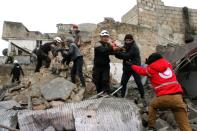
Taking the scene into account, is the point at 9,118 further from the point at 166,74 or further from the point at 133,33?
the point at 133,33

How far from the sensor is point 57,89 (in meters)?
8.60

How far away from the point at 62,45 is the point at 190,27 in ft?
31.0

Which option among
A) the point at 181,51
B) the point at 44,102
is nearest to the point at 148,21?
the point at 181,51

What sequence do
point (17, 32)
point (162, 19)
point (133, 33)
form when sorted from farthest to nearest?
point (17, 32)
point (162, 19)
point (133, 33)

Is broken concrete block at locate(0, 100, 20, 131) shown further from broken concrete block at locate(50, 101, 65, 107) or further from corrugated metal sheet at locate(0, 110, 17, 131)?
broken concrete block at locate(50, 101, 65, 107)

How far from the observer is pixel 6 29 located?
3070cm

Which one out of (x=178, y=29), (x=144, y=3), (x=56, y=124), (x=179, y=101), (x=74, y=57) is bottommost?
(x=56, y=124)

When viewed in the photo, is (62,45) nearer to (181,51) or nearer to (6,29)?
(181,51)

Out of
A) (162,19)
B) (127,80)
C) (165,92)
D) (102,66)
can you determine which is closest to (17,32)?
(162,19)

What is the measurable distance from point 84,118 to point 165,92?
5.02ft

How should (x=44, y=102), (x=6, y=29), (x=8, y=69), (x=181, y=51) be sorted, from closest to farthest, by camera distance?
(x=44, y=102)
(x=181, y=51)
(x=8, y=69)
(x=6, y=29)

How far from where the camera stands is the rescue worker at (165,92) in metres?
6.28

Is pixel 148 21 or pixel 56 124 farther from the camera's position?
pixel 148 21

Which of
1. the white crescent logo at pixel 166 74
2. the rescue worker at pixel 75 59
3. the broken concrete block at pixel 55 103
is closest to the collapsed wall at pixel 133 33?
the rescue worker at pixel 75 59
